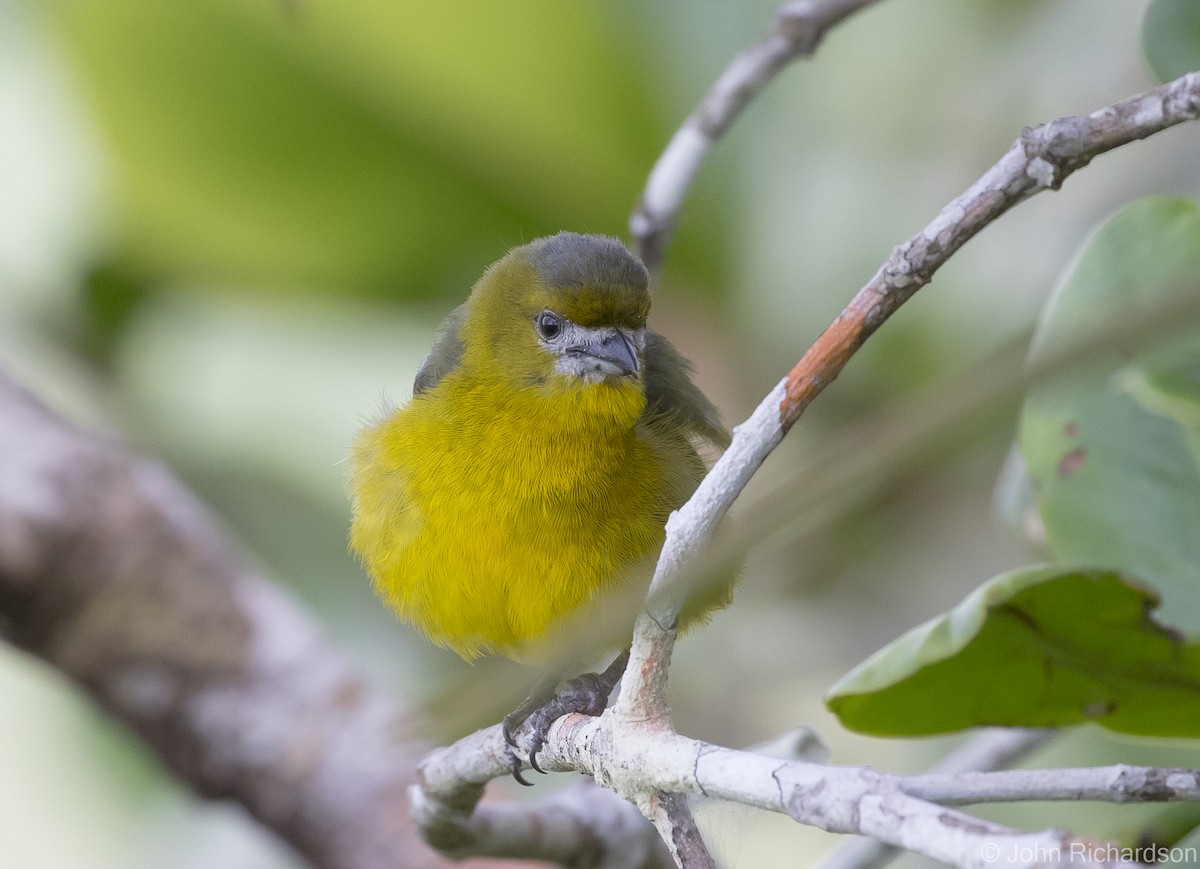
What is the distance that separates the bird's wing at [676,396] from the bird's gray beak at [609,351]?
0.12 metres

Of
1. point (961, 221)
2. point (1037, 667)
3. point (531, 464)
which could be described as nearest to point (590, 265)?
point (531, 464)

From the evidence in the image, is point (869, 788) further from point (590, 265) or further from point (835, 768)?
point (590, 265)

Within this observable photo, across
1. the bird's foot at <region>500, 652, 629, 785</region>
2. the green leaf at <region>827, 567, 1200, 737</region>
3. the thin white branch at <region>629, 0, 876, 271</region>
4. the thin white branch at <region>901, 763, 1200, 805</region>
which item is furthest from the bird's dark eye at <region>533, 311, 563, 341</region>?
the thin white branch at <region>901, 763, 1200, 805</region>

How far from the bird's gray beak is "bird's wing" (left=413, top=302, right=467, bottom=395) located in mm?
291

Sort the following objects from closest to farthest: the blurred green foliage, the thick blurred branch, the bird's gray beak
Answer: the bird's gray beak < the thick blurred branch < the blurred green foliage

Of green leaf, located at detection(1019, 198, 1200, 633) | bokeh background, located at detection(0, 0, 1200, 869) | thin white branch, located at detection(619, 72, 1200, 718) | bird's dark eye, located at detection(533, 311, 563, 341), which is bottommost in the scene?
thin white branch, located at detection(619, 72, 1200, 718)

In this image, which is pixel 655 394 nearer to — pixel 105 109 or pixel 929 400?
pixel 929 400

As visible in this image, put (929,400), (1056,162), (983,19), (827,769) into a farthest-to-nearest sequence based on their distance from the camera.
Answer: (983,19) < (1056,162) < (827,769) < (929,400)

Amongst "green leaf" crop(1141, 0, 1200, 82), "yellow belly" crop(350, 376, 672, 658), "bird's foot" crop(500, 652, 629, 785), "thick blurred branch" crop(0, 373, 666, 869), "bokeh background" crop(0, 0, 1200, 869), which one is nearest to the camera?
"green leaf" crop(1141, 0, 1200, 82)

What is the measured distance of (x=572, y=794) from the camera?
244 centimetres

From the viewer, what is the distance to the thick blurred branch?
2.98m

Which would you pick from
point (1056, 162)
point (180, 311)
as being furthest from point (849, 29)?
point (1056, 162)

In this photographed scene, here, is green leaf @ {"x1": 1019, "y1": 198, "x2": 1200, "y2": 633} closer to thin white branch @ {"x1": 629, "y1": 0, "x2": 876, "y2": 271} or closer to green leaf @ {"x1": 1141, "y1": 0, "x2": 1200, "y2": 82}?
green leaf @ {"x1": 1141, "y1": 0, "x2": 1200, "y2": 82}

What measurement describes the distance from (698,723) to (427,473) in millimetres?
1421
